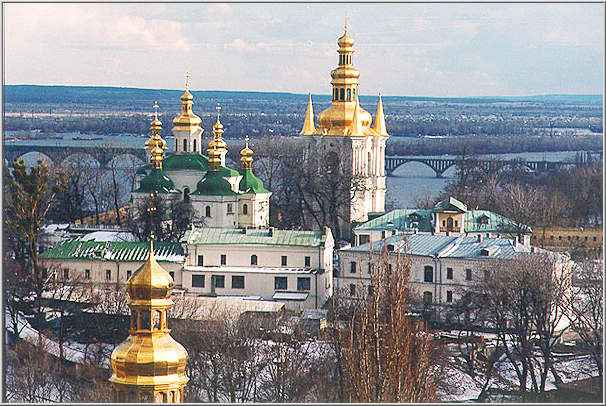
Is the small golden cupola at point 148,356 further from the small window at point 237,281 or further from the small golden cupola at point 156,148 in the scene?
the small golden cupola at point 156,148

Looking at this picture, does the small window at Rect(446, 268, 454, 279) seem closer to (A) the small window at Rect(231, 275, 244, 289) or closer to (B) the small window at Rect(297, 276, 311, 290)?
(B) the small window at Rect(297, 276, 311, 290)

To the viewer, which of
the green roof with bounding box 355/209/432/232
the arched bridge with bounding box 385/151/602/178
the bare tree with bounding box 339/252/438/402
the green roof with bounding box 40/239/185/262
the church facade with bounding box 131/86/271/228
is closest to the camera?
the bare tree with bounding box 339/252/438/402

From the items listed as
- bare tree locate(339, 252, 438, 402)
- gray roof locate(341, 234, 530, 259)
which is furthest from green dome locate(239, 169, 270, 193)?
bare tree locate(339, 252, 438, 402)

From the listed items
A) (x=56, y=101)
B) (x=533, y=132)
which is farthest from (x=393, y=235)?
(x=533, y=132)

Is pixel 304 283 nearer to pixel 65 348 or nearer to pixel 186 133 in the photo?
pixel 65 348

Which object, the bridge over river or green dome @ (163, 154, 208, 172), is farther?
the bridge over river

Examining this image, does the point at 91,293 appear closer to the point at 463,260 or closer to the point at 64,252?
the point at 64,252

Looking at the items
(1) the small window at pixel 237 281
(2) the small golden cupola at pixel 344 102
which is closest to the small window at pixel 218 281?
(1) the small window at pixel 237 281
